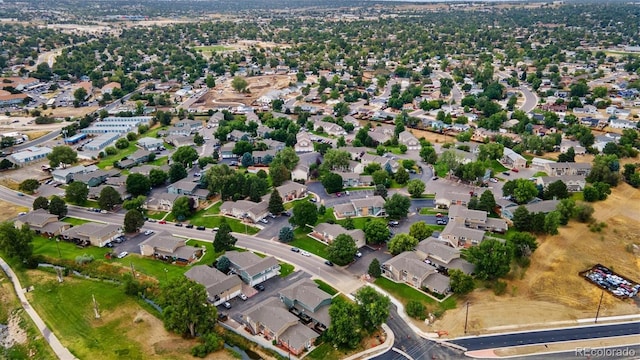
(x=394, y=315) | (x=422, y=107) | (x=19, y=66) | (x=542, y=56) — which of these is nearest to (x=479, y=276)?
(x=394, y=315)

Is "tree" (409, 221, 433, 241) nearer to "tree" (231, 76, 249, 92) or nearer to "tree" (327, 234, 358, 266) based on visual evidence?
"tree" (327, 234, 358, 266)

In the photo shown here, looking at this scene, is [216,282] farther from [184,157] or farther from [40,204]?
[184,157]

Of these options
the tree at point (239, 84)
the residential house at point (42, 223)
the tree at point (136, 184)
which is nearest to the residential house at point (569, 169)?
the tree at point (136, 184)

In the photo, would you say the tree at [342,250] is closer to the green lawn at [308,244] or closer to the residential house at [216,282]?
the green lawn at [308,244]

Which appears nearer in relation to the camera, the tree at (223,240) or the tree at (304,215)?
the tree at (223,240)

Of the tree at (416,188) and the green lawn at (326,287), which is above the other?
the tree at (416,188)

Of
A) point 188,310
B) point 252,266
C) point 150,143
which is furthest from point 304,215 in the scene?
point 150,143
